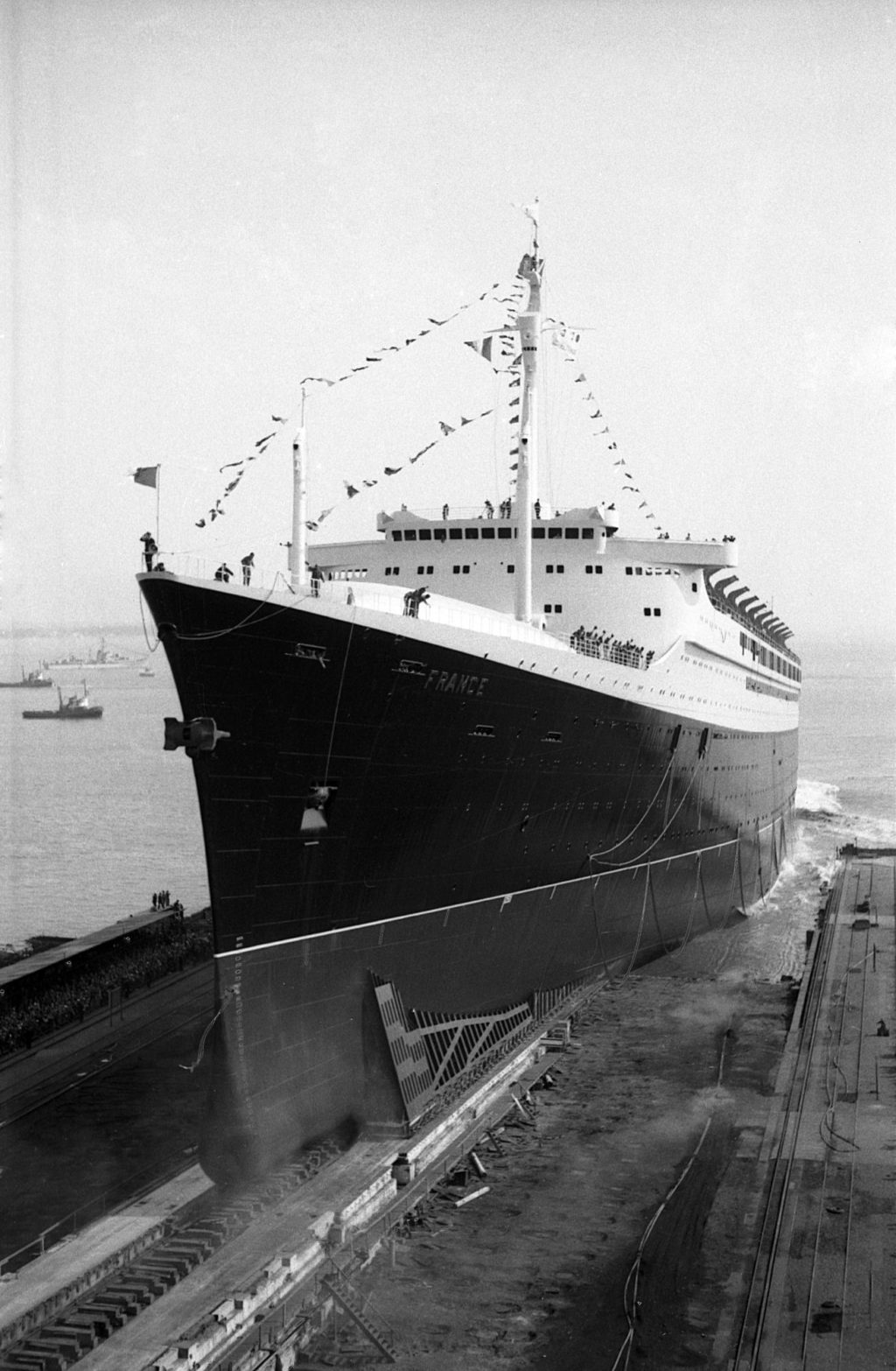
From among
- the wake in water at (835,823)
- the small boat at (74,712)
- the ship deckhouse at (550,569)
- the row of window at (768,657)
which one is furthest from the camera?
the small boat at (74,712)

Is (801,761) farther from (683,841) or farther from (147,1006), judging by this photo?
(147,1006)

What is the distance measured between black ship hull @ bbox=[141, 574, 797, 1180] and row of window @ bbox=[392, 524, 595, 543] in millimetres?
4988

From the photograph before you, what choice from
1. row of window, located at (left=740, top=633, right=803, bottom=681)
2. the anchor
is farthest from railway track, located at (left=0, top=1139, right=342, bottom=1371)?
row of window, located at (left=740, top=633, right=803, bottom=681)

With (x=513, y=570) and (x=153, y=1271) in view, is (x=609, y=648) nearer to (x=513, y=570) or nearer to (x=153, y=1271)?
(x=513, y=570)

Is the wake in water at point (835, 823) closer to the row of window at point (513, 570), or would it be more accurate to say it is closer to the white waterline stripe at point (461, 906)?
the white waterline stripe at point (461, 906)

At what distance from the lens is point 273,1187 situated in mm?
14219

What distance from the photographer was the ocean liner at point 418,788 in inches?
572

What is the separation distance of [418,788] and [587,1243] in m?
5.69

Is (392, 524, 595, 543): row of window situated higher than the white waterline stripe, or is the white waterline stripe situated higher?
(392, 524, 595, 543): row of window

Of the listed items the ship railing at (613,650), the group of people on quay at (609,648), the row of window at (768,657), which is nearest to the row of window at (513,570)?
the group of people on quay at (609,648)

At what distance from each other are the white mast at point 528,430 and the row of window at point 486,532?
255 cm

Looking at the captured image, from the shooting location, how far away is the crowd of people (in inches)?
903

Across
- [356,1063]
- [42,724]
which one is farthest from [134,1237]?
[42,724]

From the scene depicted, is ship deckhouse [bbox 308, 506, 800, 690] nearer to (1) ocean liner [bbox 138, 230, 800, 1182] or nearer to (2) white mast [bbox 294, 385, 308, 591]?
(1) ocean liner [bbox 138, 230, 800, 1182]
